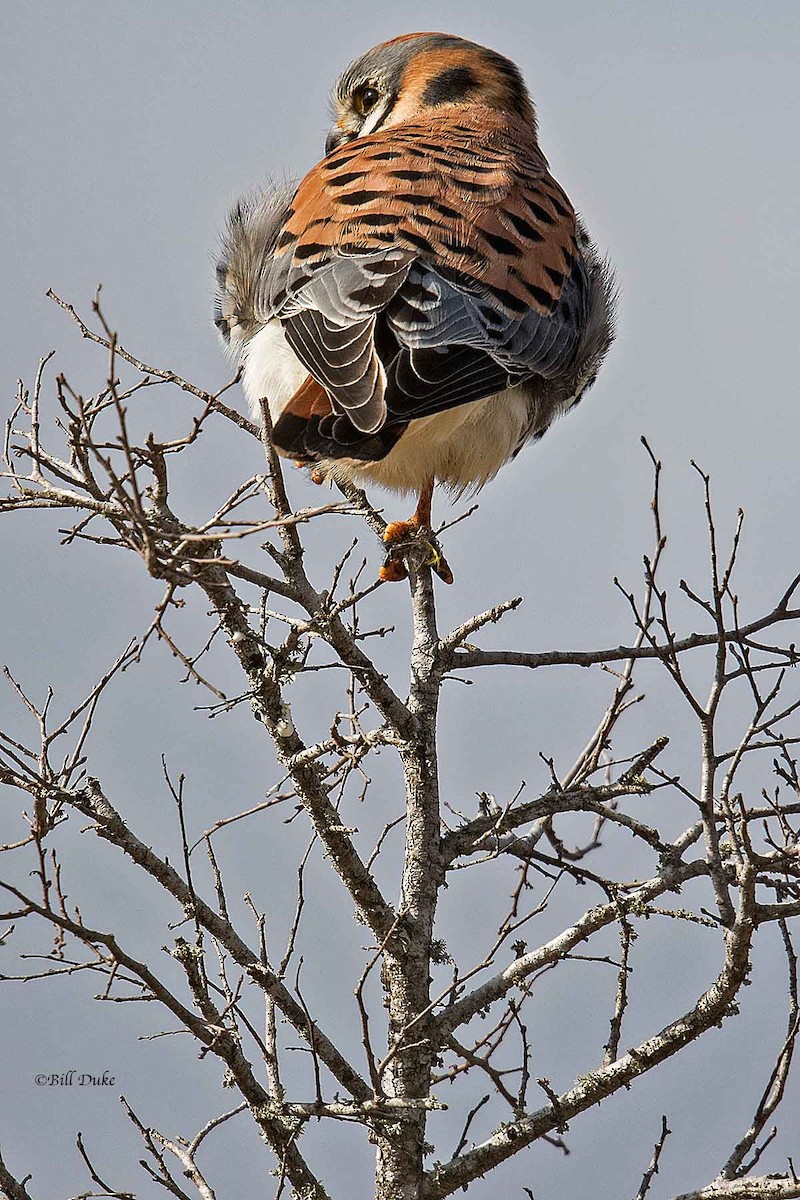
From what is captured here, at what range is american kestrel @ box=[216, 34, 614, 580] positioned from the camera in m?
3.05

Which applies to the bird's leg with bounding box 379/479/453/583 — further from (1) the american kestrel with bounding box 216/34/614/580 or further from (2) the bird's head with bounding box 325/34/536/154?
(2) the bird's head with bounding box 325/34/536/154

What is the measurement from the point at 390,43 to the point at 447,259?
207 centimetres

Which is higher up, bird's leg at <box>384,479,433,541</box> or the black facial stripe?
the black facial stripe

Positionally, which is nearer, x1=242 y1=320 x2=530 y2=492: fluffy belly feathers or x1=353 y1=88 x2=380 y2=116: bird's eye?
x1=242 y1=320 x2=530 y2=492: fluffy belly feathers

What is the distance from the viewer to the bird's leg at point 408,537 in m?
3.68

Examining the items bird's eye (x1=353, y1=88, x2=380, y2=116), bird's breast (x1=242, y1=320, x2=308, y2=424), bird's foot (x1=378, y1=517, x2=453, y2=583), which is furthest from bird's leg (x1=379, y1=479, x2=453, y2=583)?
bird's eye (x1=353, y1=88, x2=380, y2=116)

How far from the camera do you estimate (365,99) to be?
5.07m

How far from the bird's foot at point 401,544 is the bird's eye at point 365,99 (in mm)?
2176

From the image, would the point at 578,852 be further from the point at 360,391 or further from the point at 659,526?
the point at 360,391

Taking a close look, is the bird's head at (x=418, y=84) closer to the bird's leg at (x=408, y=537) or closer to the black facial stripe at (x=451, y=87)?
the black facial stripe at (x=451, y=87)

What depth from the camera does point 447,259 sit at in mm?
3486

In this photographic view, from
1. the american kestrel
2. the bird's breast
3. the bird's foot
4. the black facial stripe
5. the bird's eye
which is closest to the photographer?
the american kestrel

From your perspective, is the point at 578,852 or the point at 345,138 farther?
the point at 345,138

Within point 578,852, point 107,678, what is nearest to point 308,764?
point 107,678
